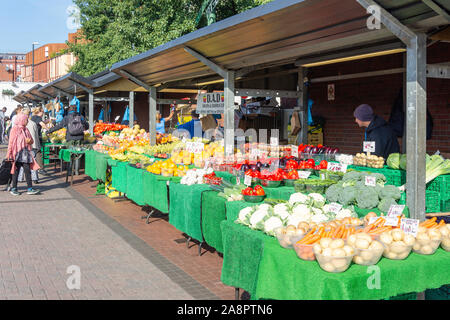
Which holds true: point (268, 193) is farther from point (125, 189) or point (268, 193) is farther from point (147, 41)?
point (147, 41)

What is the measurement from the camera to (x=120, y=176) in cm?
953

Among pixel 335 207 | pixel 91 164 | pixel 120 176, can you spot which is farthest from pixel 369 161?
pixel 91 164

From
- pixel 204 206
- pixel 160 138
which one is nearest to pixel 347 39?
pixel 204 206

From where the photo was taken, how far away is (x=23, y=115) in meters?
10.4

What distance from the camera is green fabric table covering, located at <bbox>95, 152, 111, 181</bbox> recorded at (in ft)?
34.2

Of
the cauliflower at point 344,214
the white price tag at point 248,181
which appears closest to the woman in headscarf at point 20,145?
the white price tag at point 248,181

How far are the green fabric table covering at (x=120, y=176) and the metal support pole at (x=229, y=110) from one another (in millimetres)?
2497

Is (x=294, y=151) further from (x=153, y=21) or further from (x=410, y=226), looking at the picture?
(x=153, y=21)

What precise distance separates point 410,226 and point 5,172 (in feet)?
33.0

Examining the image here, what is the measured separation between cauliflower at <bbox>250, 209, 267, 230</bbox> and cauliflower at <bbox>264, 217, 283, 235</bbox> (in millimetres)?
94

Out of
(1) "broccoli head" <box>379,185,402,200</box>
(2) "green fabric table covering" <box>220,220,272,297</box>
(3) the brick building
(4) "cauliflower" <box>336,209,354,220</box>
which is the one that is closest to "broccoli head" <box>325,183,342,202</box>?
(1) "broccoli head" <box>379,185,402,200</box>

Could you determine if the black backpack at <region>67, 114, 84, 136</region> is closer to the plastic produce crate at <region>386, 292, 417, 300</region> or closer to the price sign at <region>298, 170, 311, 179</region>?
the price sign at <region>298, 170, 311, 179</region>

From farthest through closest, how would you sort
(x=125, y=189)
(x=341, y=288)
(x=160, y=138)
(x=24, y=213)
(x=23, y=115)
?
1. (x=160, y=138)
2. (x=23, y=115)
3. (x=125, y=189)
4. (x=24, y=213)
5. (x=341, y=288)
